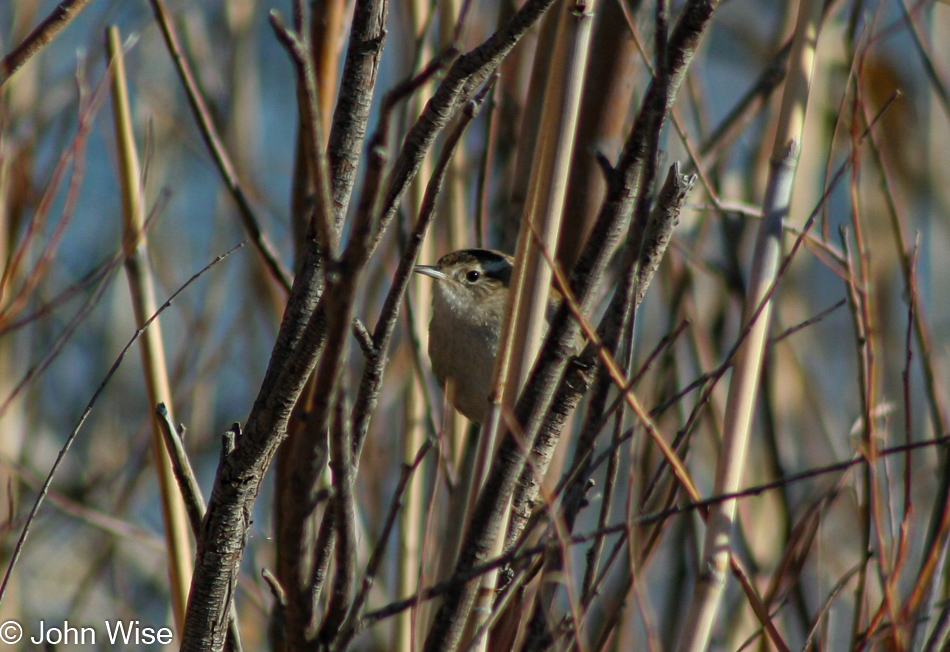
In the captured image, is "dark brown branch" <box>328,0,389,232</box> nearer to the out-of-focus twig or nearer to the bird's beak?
the out-of-focus twig

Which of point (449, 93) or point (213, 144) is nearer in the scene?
point (449, 93)

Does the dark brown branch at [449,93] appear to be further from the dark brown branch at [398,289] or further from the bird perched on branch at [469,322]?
the bird perched on branch at [469,322]

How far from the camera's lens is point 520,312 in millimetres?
1626

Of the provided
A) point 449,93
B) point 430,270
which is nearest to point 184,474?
point 449,93

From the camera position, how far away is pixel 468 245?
351cm

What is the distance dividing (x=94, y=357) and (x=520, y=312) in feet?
12.7

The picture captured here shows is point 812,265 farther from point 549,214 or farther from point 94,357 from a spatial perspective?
point 94,357

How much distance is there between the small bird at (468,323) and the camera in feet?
11.3

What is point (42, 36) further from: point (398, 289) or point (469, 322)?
point (469, 322)

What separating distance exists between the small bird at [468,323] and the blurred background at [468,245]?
128 mm

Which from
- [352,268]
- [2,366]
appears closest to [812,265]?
[2,366]

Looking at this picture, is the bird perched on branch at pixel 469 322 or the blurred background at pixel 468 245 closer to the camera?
the blurred background at pixel 468 245

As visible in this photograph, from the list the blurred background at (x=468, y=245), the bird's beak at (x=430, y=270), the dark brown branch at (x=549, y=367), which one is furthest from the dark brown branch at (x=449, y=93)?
the bird's beak at (x=430, y=270)

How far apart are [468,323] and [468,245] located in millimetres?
307
